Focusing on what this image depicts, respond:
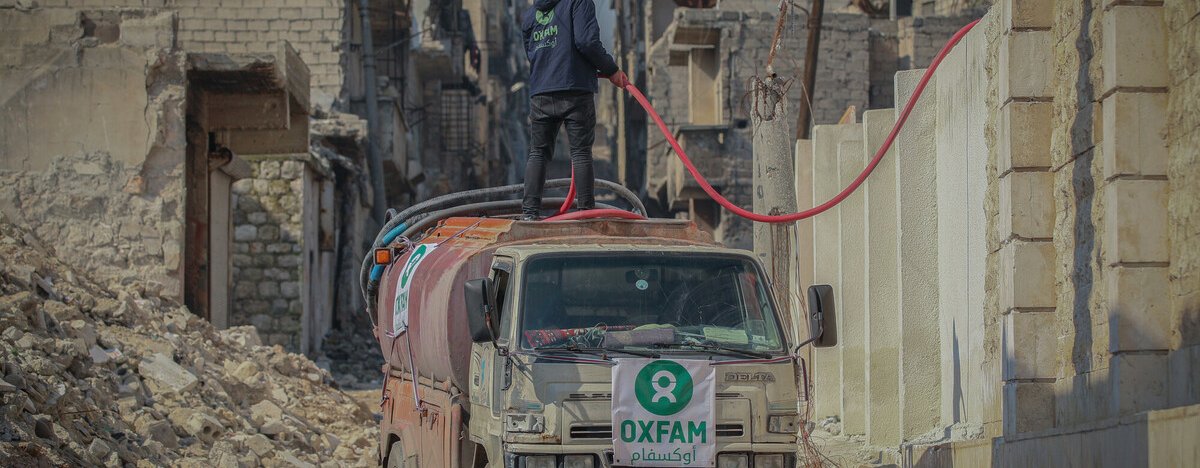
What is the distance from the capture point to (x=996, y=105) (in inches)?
365

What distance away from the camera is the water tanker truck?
22.9 feet

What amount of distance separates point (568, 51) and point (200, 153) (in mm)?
9854

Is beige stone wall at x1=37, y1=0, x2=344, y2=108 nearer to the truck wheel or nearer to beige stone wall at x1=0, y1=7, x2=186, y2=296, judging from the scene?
beige stone wall at x1=0, y1=7, x2=186, y2=296

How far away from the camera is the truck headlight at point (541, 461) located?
22.9 ft

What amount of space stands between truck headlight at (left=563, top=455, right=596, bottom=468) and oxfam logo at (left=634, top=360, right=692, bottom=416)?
392 millimetres

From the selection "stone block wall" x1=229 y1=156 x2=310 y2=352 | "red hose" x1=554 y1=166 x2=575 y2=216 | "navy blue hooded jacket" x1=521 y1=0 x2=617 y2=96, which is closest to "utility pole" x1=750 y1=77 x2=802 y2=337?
"red hose" x1=554 y1=166 x2=575 y2=216

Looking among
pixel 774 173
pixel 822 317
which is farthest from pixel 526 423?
pixel 774 173

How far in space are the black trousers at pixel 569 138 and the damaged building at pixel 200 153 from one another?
24.0 feet

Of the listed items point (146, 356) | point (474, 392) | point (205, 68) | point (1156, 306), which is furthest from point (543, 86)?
point (205, 68)

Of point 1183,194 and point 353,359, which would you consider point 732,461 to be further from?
point 353,359

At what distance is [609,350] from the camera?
23.3 feet

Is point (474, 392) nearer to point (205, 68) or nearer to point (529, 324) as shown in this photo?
point (529, 324)

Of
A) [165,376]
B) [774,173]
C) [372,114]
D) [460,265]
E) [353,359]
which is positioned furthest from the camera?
[372,114]

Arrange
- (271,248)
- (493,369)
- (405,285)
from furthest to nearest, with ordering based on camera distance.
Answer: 1. (271,248)
2. (405,285)
3. (493,369)
